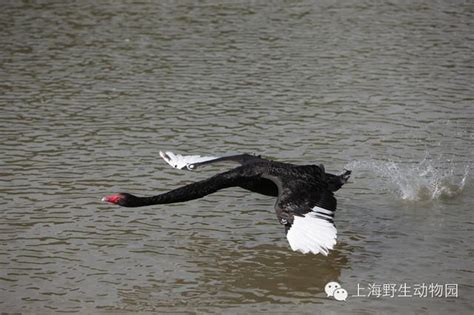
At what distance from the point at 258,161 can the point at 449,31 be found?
950 cm

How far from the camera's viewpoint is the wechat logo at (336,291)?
7670 mm

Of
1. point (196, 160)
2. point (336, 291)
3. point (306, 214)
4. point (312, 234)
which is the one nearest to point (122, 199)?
point (196, 160)

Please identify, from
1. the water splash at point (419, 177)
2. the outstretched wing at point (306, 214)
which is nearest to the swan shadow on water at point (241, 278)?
the outstretched wing at point (306, 214)

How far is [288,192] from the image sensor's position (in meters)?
8.31

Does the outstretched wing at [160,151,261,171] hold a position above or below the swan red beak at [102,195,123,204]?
above

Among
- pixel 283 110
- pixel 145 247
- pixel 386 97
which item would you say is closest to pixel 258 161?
pixel 145 247

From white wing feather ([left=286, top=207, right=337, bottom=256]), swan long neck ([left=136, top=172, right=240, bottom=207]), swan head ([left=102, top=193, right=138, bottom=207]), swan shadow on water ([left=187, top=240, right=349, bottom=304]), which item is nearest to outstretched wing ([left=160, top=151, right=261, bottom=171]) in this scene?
swan long neck ([left=136, top=172, right=240, bottom=207])

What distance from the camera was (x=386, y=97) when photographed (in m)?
13.6

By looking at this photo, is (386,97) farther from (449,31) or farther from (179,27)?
(179,27)

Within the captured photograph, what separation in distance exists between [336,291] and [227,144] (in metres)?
4.12

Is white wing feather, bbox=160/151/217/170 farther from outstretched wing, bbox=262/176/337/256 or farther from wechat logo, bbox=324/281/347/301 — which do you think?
wechat logo, bbox=324/281/347/301

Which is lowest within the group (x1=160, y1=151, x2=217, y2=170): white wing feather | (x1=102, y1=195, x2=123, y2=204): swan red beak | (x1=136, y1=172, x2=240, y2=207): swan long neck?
(x1=102, y1=195, x2=123, y2=204): swan red beak

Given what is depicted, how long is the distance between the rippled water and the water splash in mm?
25

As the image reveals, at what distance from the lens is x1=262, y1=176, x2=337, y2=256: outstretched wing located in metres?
7.39
